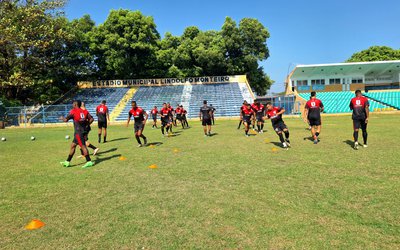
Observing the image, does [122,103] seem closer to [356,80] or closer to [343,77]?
[343,77]

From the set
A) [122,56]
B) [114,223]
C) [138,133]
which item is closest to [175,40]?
[122,56]

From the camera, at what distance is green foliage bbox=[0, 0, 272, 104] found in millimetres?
28656

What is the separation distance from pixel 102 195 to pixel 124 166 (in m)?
2.50

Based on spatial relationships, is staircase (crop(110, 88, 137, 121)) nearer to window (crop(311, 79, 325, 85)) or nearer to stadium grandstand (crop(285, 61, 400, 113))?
stadium grandstand (crop(285, 61, 400, 113))

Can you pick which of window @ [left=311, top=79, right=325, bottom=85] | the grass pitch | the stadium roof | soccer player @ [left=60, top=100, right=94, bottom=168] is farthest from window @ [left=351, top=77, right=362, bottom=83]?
soccer player @ [left=60, top=100, right=94, bottom=168]

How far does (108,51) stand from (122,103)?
25.5 feet

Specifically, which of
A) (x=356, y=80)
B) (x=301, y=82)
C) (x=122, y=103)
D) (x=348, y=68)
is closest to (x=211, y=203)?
(x=122, y=103)

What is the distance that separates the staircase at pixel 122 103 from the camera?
102ft

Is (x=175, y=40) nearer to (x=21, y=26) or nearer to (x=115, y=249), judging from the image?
(x=21, y=26)

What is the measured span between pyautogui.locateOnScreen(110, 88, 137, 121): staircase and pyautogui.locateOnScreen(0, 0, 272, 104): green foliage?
3280 millimetres

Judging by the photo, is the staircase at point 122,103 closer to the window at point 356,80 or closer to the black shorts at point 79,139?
the black shorts at point 79,139

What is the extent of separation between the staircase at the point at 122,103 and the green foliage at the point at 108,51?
3280mm

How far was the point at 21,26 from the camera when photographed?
2814cm

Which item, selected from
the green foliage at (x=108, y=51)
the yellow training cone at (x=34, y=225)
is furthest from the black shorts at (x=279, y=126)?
the green foliage at (x=108, y=51)
